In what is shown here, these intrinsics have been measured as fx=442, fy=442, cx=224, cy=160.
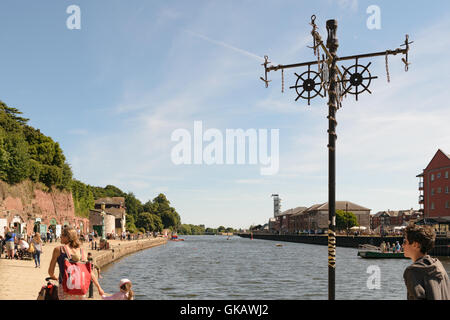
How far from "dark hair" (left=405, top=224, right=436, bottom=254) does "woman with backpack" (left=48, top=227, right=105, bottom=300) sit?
4989mm

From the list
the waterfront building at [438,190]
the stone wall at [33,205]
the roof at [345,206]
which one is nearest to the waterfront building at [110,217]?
the stone wall at [33,205]

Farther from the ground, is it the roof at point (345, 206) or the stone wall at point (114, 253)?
the roof at point (345, 206)

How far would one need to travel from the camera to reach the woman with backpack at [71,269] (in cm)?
703

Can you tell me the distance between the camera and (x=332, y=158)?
339 inches

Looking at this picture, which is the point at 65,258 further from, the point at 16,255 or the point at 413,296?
the point at 16,255

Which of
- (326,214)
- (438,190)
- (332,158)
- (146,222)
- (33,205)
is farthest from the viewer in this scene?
(146,222)

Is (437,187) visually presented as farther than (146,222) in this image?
No

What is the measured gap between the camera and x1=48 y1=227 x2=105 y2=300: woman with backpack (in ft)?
23.1

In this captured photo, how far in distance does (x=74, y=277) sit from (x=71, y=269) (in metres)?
0.14

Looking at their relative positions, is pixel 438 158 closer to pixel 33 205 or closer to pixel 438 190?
pixel 438 190

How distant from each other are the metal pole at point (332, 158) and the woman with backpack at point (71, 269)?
4418 mm

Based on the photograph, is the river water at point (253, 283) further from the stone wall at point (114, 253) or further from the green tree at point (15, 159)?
the green tree at point (15, 159)

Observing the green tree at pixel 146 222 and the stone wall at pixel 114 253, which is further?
the green tree at pixel 146 222

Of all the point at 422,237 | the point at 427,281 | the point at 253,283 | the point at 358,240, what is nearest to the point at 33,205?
the point at 253,283
